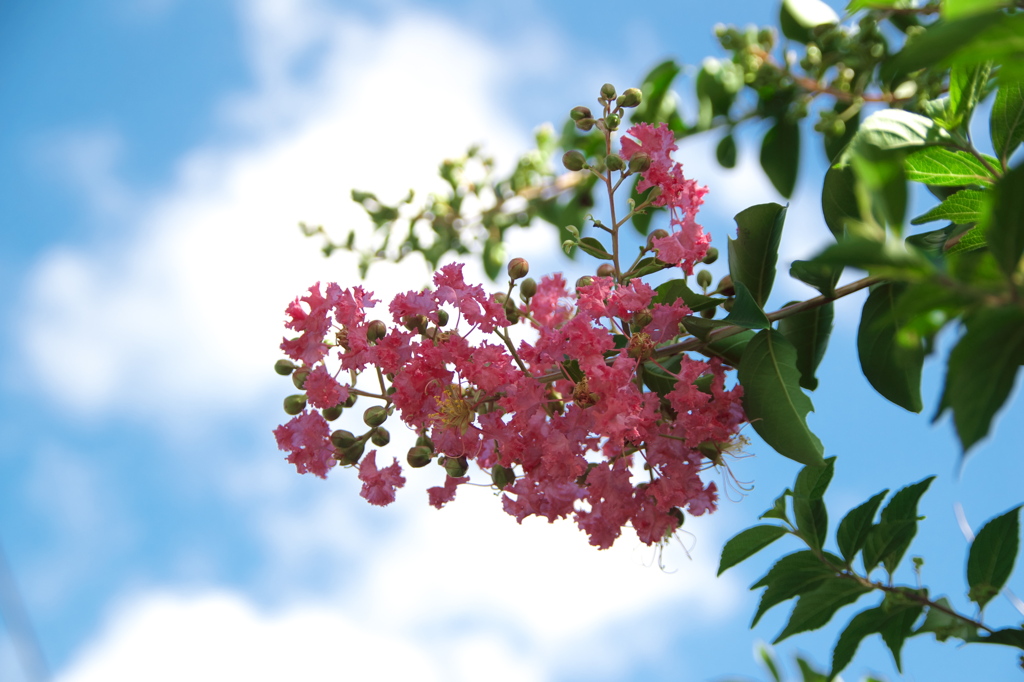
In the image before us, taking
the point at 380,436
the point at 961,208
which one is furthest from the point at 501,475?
the point at 961,208

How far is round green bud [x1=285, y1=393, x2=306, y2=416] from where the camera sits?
1386 mm

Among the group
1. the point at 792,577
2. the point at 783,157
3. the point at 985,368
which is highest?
the point at 783,157

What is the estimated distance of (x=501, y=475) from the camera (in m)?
1.29

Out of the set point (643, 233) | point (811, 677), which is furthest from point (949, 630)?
point (643, 233)

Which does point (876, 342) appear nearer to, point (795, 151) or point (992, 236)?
point (992, 236)

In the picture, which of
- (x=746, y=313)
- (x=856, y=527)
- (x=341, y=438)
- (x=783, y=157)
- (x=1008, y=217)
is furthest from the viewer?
(x=783, y=157)

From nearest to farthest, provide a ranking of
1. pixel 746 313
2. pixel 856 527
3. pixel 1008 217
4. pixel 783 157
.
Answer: pixel 1008 217
pixel 746 313
pixel 856 527
pixel 783 157

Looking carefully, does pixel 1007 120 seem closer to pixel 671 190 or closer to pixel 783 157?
pixel 671 190

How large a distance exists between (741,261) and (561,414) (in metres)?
0.38

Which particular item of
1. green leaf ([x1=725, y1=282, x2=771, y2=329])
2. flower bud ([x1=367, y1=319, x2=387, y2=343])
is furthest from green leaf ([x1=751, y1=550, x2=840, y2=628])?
flower bud ([x1=367, y1=319, x2=387, y2=343])

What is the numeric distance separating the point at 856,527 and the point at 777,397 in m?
0.24

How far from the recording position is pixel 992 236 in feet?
1.91

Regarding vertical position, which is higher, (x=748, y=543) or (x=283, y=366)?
(x=283, y=366)

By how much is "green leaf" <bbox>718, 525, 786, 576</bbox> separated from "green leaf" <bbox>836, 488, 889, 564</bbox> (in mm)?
89
